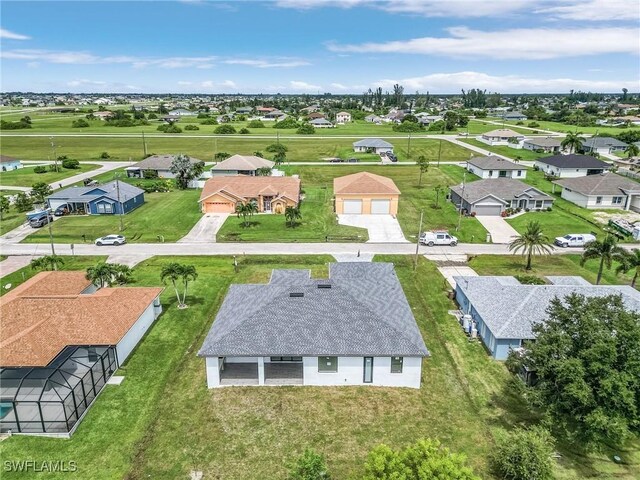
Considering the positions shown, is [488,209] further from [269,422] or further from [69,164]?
[69,164]

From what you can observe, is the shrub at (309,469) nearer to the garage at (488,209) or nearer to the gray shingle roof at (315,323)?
the gray shingle roof at (315,323)

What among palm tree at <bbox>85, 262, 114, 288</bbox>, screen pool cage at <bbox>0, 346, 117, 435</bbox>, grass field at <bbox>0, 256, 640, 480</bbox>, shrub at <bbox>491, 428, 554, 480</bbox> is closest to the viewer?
shrub at <bbox>491, 428, 554, 480</bbox>

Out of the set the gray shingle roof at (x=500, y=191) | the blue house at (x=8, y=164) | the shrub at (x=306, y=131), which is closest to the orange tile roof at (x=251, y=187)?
the gray shingle roof at (x=500, y=191)

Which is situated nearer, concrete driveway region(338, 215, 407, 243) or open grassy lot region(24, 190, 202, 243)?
concrete driveway region(338, 215, 407, 243)

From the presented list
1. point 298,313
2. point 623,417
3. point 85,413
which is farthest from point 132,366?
point 623,417

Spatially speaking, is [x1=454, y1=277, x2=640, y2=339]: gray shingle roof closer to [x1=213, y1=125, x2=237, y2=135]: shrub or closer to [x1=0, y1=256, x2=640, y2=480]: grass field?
[x1=0, y1=256, x2=640, y2=480]: grass field

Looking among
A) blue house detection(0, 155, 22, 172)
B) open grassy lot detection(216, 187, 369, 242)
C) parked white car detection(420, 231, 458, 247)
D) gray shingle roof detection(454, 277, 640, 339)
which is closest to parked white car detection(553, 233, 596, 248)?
parked white car detection(420, 231, 458, 247)

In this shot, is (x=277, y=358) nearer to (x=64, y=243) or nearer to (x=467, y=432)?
(x=467, y=432)
